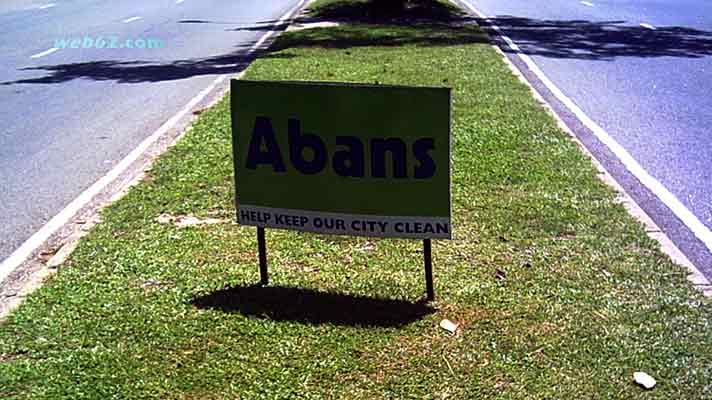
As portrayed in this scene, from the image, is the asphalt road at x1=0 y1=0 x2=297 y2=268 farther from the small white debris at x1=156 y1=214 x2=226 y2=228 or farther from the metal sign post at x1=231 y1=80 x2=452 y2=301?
the metal sign post at x1=231 y1=80 x2=452 y2=301

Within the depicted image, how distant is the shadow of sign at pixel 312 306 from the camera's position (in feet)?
15.7

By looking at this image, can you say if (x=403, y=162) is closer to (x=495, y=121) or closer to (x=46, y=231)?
(x=46, y=231)

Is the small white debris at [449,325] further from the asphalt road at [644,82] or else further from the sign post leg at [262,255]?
the asphalt road at [644,82]

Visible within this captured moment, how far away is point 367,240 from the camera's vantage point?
6.02 metres

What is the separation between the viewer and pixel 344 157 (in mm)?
4977

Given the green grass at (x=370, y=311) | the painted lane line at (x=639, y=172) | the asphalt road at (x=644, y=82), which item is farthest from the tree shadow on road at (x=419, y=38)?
the green grass at (x=370, y=311)

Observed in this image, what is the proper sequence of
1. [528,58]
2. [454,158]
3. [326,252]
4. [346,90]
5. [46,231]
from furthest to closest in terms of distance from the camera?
[528,58] < [454,158] < [46,231] < [326,252] < [346,90]

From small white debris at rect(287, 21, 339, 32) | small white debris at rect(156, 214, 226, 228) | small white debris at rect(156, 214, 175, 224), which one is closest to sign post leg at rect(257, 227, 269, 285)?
small white debris at rect(156, 214, 226, 228)

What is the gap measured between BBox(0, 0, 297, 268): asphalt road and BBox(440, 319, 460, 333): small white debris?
120 inches

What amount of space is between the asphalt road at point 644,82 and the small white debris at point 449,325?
5.49ft

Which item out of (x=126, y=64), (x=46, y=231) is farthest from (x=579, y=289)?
(x=126, y=64)

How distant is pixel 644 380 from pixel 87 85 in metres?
10.8

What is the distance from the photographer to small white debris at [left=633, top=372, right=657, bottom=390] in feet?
13.2

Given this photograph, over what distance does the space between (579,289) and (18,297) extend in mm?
2965
